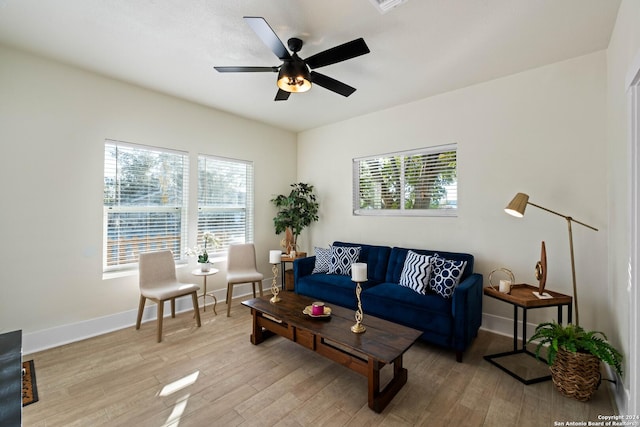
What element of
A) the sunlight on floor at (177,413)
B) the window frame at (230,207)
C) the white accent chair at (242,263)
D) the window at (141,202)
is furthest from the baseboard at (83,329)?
the sunlight on floor at (177,413)

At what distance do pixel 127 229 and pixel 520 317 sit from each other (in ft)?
15.0

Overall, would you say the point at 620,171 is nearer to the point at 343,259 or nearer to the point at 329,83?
the point at 329,83

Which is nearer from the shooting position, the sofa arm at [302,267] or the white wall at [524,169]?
the white wall at [524,169]

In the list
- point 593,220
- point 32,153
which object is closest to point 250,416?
point 32,153

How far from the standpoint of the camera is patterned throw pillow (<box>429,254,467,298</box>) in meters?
2.74

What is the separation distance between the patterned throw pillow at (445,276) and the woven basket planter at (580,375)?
3.01ft

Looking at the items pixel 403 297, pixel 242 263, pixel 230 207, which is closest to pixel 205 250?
pixel 242 263

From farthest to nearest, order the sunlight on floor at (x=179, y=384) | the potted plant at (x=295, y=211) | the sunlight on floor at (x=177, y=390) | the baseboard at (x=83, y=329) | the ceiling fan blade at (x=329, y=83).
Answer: the potted plant at (x=295, y=211) → the baseboard at (x=83, y=329) → the ceiling fan blade at (x=329, y=83) → the sunlight on floor at (x=179, y=384) → the sunlight on floor at (x=177, y=390)

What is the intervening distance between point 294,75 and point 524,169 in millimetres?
2563

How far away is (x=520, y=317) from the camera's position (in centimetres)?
293

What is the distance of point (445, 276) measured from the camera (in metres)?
2.80

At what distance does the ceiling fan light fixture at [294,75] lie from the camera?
2212 mm

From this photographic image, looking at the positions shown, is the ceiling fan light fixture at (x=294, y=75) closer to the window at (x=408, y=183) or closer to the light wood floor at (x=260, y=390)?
the window at (x=408, y=183)

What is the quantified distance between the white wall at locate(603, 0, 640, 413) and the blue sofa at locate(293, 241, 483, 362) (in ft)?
3.15
